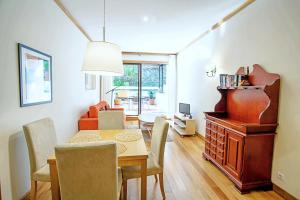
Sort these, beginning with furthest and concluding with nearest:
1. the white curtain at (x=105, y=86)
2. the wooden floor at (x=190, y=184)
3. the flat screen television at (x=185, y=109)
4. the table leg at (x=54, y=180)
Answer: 1. the white curtain at (x=105, y=86)
2. the flat screen television at (x=185, y=109)
3. the wooden floor at (x=190, y=184)
4. the table leg at (x=54, y=180)

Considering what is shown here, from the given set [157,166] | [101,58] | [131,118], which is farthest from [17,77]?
[131,118]

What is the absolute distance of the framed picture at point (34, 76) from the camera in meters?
1.95

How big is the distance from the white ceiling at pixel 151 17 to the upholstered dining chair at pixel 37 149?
2.01m

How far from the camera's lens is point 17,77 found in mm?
1884

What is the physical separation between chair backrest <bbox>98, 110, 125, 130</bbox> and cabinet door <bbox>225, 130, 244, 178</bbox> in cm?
162

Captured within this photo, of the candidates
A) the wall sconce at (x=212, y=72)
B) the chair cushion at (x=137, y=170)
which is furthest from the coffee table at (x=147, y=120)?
the chair cushion at (x=137, y=170)

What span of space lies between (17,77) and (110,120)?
135cm

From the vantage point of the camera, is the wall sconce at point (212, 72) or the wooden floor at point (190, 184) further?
the wall sconce at point (212, 72)

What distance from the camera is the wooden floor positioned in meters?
2.18

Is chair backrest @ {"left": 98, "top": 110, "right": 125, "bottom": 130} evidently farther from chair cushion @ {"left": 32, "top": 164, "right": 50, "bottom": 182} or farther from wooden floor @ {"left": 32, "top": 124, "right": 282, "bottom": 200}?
chair cushion @ {"left": 32, "top": 164, "right": 50, "bottom": 182}

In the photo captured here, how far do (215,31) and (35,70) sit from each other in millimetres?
3369

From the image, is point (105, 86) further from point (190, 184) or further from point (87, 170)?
point (87, 170)

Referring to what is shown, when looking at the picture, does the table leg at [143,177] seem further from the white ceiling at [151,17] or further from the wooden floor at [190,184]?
the white ceiling at [151,17]

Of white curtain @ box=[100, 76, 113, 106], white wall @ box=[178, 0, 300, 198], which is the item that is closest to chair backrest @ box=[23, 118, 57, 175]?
white wall @ box=[178, 0, 300, 198]
